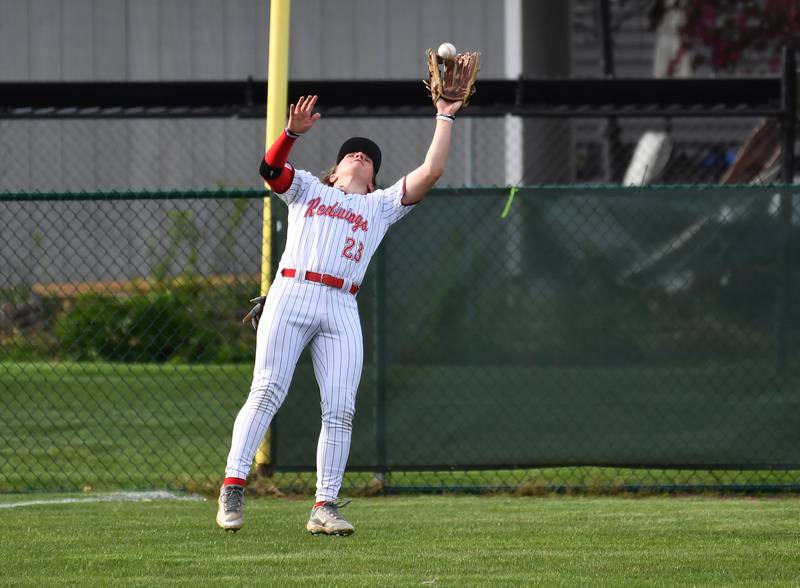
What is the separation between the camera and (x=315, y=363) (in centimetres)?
595

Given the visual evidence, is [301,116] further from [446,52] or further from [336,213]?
[446,52]

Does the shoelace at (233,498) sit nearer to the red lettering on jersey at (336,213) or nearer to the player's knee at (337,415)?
the player's knee at (337,415)

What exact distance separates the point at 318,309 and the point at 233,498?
0.87 metres

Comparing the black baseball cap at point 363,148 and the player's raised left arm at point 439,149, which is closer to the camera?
the player's raised left arm at point 439,149

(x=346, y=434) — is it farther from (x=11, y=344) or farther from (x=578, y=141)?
(x=578, y=141)

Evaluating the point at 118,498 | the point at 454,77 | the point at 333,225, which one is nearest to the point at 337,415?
the point at 333,225

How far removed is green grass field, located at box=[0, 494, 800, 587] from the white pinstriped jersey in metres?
1.22

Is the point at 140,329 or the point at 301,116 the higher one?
the point at 301,116

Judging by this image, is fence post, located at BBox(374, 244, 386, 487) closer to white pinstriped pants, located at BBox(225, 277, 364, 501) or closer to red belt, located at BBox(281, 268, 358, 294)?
white pinstriped pants, located at BBox(225, 277, 364, 501)

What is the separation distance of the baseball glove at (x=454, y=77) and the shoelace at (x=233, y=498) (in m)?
1.88

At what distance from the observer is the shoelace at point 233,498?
566 centimetres

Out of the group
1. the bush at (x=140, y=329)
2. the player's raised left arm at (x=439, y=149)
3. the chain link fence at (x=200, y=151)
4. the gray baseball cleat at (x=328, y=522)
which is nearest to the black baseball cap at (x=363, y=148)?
the player's raised left arm at (x=439, y=149)

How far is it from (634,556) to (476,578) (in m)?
0.82

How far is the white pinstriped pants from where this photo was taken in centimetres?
578
